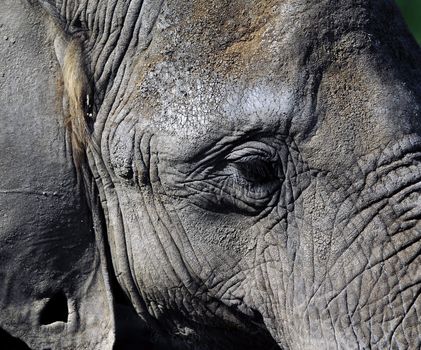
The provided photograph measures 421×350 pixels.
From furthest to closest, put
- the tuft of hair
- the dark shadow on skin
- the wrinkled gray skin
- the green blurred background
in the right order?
the green blurred background
the dark shadow on skin
the tuft of hair
the wrinkled gray skin

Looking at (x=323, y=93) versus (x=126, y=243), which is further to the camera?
(x=126, y=243)

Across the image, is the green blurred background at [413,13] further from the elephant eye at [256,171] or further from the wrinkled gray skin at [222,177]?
the elephant eye at [256,171]

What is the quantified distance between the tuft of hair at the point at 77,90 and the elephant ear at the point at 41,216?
20 mm

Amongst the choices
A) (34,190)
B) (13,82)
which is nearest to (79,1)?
(13,82)

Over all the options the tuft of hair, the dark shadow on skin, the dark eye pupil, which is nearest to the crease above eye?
the dark eye pupil

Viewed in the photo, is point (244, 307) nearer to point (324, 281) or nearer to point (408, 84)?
point (324, 281)

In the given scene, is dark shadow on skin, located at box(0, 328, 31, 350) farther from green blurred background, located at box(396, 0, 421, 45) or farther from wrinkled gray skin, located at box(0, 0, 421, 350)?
green blurred background, located at box(396, 0, 421, 45)

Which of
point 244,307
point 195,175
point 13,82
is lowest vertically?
point 244,307

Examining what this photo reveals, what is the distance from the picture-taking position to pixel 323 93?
3.18 meters

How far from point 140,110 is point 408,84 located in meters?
0.62

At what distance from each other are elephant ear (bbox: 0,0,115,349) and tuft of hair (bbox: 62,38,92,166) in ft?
0.07

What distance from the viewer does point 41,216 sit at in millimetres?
3502

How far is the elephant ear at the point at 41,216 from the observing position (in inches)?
137

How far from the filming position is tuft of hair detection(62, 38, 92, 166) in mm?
3424
